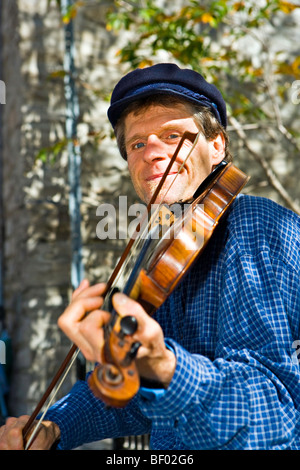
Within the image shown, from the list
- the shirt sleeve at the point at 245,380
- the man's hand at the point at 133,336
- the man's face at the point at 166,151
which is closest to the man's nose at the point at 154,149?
the man's face at the point at 166,151

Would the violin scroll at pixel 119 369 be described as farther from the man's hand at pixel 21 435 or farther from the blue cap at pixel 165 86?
the blue cap at pixel 165 86

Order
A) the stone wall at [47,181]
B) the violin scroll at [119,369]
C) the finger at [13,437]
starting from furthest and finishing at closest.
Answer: the stone wall at [47,181]
the finger at [13,437]
the violin scroll at [119,369]

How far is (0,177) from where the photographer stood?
441cm

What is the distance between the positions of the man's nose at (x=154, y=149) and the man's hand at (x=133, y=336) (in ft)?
2.09

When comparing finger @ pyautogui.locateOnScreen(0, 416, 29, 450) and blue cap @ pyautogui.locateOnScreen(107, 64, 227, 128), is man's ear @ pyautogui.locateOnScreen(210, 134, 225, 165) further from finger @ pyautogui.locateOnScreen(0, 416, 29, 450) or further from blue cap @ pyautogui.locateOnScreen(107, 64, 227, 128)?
finger @ pyautogui.locateOnScreen(0, 416, 29, 450)

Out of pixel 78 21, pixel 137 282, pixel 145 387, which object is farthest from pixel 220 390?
pixel 78 21

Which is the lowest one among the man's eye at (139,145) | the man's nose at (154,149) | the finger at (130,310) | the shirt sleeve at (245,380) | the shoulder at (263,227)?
the shirt sleeve at (245,380)

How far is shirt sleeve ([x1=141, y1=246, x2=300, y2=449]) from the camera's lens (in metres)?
0.95

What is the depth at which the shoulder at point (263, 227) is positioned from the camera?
1.21 meters

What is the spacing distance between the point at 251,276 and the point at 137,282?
0.29 meters

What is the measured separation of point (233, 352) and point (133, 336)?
0.32 m

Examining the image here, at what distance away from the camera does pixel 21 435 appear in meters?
1.16

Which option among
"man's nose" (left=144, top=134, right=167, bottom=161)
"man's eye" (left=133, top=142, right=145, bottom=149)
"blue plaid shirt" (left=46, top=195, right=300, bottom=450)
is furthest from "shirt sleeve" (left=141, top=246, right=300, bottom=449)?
"man's eye" (left=133, top=142, right=145, bottom=149)
